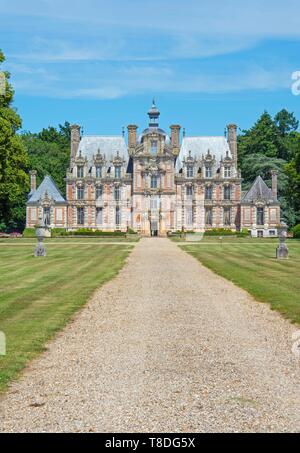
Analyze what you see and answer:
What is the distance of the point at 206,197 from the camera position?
71938 mm

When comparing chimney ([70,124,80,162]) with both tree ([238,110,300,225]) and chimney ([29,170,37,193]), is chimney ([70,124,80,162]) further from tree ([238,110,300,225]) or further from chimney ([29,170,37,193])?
tree ([238,110,300,225])

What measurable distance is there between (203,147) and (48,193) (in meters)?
18.4

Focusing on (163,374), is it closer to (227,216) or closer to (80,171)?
(227,216)

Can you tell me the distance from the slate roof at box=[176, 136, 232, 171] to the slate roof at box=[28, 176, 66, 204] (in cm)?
1397

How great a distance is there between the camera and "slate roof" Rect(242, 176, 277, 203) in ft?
229

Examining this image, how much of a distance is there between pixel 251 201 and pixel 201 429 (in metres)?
65.3

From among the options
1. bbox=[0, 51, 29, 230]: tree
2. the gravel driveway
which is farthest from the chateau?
the gravel driveway

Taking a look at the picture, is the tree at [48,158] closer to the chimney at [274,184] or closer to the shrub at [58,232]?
the shrub at [58,232]

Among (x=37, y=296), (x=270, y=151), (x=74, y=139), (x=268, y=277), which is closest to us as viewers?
(x=37, y=296)

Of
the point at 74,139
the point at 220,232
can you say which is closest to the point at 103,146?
the point at 74,139

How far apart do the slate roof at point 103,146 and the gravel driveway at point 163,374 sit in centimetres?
6013

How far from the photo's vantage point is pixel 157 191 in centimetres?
7075
